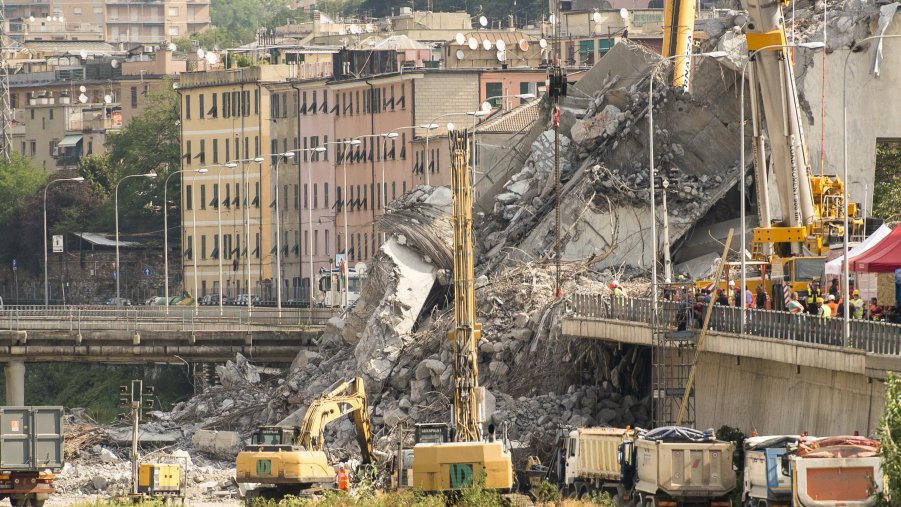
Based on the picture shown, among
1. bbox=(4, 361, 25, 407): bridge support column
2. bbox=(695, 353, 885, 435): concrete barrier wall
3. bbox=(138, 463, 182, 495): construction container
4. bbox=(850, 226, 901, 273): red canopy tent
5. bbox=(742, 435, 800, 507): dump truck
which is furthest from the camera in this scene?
bbox=(4, 361, 25, 407): bridge support column

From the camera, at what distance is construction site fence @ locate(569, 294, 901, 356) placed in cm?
5519

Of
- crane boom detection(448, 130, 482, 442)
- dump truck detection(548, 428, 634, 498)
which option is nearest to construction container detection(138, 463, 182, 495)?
crane boom detection(448, 130, 482, 442)

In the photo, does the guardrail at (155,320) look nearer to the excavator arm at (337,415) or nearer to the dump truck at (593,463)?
the excavator arm at (337,415)

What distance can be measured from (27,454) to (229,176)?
307ft

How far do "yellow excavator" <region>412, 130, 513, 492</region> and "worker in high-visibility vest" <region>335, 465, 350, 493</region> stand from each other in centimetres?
403

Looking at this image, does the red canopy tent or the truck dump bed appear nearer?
the truck dump bed

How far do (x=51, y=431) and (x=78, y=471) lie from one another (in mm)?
21347

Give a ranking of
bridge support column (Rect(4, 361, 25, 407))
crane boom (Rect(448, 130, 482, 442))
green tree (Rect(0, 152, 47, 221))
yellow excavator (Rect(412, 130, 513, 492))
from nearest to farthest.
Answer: yellow excavator (Rect(412, 130, 513, 492))
crane boom (Rect(448, 130, 482, 442))
bridge support column (Rect(4, 361, 25, 407))
green tree (Rect(0, 152, 47, 221))

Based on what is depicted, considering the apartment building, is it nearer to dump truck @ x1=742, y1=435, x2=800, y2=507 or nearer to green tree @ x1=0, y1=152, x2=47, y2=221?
green tree @ x1=0, y1=152, x2=47, y2=221

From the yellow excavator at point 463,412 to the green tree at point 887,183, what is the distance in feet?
80.7

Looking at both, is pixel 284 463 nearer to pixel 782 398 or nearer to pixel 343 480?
pixel 343 480

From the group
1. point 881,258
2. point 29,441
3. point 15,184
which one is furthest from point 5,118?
point 881,258

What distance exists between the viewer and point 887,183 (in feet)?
309

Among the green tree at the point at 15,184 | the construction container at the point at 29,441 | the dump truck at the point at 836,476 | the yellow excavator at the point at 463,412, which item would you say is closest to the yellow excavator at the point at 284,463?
the yellow excavator at the point at 463,412
